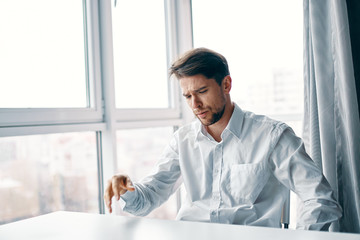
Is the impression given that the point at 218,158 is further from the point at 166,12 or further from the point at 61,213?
the point at 166,12

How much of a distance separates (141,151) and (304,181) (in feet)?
3.74

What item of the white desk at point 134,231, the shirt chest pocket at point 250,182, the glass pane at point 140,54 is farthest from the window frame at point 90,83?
the shirt chest pocket at point 250,182

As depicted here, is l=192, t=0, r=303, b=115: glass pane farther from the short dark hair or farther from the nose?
the nose

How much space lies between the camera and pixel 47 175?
5.55 ft

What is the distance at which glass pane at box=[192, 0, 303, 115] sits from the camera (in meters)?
2.15

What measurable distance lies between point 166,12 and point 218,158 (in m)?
1.37

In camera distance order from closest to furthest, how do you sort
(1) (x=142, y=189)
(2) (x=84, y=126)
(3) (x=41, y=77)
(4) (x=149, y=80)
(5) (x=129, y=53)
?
(1) (x=142, y=189) < (3) (x=41, y=77) < (2) (x=84, y=126) < (5) (x=129, y=53) < (4) (x=149, y=80)

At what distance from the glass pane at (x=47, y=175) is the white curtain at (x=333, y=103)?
111 centimetres

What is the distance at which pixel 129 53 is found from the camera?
2.18 meters

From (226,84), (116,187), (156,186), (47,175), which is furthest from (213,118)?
(47,175)

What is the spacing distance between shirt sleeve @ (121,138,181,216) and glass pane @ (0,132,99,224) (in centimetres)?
42

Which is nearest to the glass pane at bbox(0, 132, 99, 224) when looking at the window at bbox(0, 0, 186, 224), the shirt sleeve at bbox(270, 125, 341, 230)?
the window at bbox(0, 0, 186, 224)

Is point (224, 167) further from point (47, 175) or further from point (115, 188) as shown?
point (47, 175)

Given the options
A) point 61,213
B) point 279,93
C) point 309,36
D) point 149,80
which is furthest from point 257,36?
point 61,213
